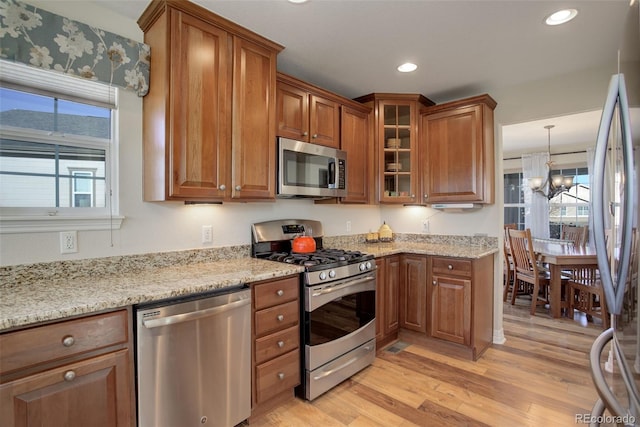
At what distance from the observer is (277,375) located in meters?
1.97

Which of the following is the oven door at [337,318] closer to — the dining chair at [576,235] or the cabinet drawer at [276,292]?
the cabinet drawer at [276,292]

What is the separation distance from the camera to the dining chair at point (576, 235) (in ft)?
16.2

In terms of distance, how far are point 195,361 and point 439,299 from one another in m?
2.11

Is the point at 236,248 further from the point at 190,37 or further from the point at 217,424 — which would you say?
the point at 190,37

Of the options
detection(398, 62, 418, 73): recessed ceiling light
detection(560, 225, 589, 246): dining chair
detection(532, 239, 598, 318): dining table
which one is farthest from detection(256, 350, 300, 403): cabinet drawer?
detection(560, 225, 589, 246): dining chair

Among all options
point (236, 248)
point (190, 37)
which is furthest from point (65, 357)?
point (190, 37)

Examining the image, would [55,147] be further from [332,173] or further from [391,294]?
[391,294]

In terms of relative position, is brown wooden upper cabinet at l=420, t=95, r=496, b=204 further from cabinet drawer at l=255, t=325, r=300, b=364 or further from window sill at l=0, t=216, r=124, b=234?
window sill at l=0, t=216, r=124, b=234

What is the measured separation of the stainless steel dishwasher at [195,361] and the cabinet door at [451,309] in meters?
1.79

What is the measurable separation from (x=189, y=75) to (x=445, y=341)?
2869mm

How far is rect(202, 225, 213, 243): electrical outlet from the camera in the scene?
2.25 m

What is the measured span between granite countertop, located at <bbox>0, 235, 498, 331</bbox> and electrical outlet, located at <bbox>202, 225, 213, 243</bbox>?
0.24 ft

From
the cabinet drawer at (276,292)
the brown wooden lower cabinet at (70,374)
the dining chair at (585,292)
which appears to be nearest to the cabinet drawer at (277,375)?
the cabinet drawer at (276,292)

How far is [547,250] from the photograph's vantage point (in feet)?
13.2
